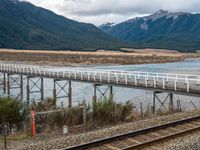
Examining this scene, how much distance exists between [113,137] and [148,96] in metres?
31.3

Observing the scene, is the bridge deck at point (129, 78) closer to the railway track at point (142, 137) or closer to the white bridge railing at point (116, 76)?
the white bridge railing at point (116, 76)

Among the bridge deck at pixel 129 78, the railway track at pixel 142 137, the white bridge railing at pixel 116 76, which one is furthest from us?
the white bridge railing at pixel 116 76

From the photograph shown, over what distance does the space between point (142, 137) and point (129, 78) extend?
60.8 ft

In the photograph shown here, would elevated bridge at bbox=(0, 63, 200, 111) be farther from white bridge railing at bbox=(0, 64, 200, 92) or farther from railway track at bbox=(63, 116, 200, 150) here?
railway track at bbox=(63, 116, 200, 150)

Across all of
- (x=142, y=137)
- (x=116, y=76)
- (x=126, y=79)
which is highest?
(x=116, y=76)

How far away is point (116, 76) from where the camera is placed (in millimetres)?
33469

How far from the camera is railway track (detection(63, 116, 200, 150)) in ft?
43.8

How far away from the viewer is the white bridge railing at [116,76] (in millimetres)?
28020

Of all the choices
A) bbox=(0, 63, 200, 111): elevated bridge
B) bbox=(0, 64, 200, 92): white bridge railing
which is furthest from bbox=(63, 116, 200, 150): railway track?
bbox=(0, 64, 200, 92): white bridge railing

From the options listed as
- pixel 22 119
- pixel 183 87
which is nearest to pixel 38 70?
pixel 183 87

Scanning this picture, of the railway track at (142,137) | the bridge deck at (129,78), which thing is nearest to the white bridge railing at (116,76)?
the bridge deck at (129,78)

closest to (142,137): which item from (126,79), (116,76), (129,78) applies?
(126,79)

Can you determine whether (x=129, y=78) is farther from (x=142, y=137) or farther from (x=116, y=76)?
(x=142, y=137)

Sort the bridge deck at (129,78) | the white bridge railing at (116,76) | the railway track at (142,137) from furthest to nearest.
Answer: the white bridge railing at (116,76)
the bridge deck at (129,78)
the railway track at (142,137)
